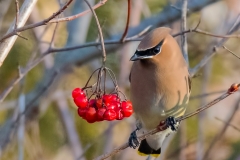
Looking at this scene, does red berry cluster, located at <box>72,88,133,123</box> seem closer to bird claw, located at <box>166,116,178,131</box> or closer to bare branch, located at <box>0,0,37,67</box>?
bare branch, located at <box>0,0,37,67</box>

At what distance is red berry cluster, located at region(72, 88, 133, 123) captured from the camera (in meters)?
2.03

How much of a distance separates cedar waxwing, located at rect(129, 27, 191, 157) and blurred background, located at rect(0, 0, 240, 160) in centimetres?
A: 39

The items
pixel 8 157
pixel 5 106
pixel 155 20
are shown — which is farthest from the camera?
pixel 8 157

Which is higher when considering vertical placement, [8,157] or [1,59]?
[1,59]

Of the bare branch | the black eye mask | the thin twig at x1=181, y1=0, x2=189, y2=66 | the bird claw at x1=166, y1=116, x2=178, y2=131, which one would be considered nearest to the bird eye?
the black eye mask

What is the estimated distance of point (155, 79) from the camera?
2.63m

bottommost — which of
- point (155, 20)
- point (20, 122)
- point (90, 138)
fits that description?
point (90, 138)

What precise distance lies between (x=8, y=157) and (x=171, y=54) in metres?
1.75

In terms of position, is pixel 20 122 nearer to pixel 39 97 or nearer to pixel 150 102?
pixel 39 97

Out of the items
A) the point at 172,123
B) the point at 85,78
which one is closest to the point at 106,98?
the point at 172,123

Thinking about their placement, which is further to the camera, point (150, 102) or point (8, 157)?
point (8, 157)

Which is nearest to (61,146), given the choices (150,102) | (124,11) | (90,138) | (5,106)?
(90,138)

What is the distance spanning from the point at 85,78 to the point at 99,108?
2.22 m

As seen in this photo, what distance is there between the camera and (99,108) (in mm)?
2051
